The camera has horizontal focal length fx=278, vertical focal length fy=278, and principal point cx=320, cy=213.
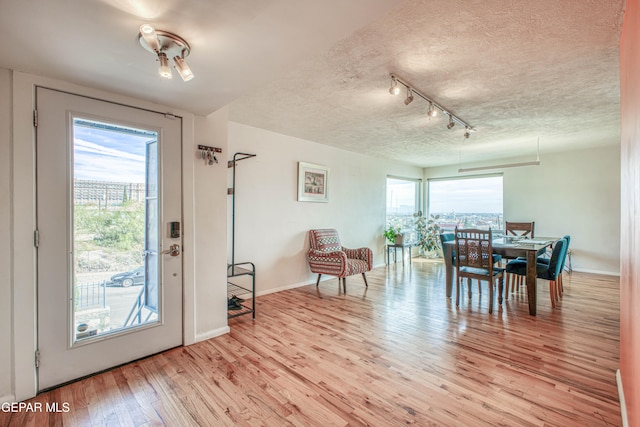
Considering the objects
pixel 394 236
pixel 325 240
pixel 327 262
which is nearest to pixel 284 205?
pixel 325 240

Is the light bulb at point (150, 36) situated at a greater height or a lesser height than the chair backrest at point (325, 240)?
greater

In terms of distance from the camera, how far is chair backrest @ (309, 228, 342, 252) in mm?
4766

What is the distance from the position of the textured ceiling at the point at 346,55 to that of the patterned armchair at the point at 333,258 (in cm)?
197

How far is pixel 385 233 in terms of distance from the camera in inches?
252

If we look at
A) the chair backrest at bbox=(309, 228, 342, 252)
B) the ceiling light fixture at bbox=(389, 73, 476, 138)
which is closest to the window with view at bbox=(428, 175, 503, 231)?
the ceiling light fixture at bbox=(389, 73, 476, 138)

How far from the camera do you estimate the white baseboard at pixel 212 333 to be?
2.64 metres

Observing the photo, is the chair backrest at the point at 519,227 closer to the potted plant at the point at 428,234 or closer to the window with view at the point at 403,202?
the potted plant at the point at 428,234

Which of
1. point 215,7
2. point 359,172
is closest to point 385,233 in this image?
point 359,172

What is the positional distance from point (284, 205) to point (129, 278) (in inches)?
100

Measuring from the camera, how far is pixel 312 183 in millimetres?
4938

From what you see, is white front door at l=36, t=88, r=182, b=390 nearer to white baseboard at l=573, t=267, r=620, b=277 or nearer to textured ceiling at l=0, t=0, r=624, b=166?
textured ceiling at l=0, t=0, r=624, b=166

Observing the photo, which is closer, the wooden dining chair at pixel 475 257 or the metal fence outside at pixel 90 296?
the metal fence outside at pixel 90 296

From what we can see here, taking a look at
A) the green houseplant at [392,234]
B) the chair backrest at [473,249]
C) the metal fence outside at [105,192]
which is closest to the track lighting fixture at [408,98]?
the chair backrest at [473,249]

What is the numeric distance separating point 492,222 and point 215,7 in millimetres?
7074
